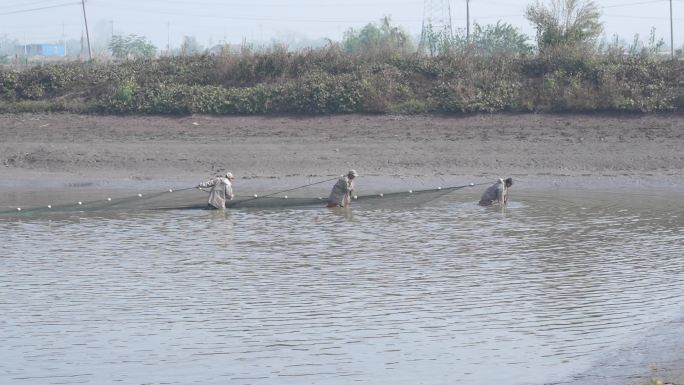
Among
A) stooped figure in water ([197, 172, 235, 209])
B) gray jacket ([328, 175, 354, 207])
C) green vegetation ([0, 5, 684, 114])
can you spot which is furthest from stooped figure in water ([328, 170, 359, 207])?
green vegetation ([0, 5, 684, 114])

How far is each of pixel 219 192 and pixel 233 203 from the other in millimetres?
557

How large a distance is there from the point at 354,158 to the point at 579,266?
11.7 meters

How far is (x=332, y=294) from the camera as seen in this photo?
47.6ft

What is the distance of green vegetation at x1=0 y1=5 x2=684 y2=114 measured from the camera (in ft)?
100

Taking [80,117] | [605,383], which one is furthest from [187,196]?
[605,383]

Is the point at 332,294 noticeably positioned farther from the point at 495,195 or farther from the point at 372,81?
the point at 372,81

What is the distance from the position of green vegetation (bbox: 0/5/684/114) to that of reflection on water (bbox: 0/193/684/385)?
335 inches

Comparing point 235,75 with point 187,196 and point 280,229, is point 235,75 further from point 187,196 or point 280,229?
point 280,229

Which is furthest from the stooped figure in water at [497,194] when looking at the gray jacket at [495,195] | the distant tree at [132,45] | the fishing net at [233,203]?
the distant tree at [132,45]

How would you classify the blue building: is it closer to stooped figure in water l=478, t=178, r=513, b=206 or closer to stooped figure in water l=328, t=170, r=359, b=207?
stooped figure in water l=328, t=170, r=359, b=207

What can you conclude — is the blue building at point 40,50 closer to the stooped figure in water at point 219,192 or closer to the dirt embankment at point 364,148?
the dirt embankment at point 364,148

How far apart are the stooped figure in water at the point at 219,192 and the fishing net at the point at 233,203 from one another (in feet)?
0.86

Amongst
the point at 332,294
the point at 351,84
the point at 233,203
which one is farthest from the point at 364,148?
the point at 332,294

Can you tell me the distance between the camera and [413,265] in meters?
16.7
